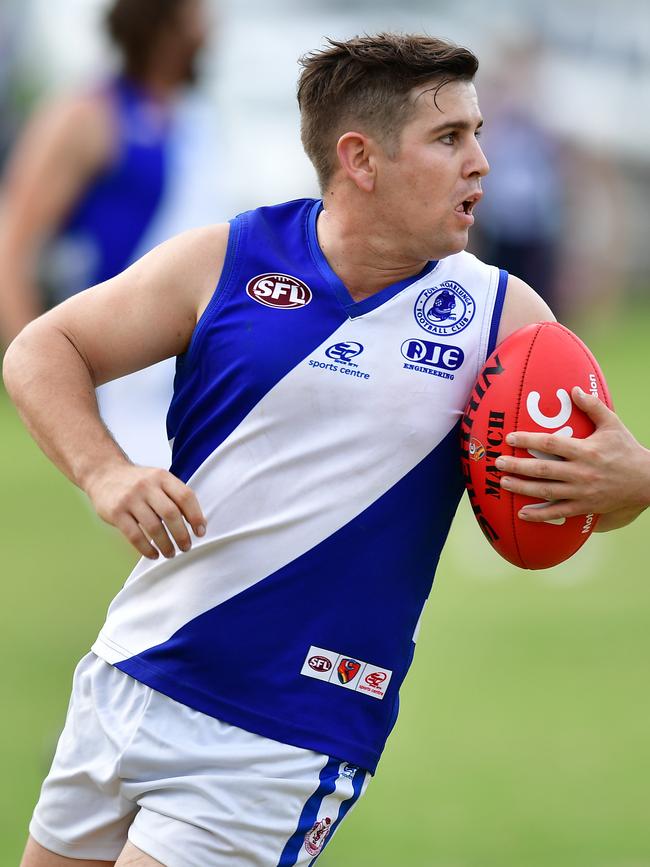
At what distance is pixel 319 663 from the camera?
338 centimetres

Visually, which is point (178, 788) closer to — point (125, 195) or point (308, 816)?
point (308, 816)

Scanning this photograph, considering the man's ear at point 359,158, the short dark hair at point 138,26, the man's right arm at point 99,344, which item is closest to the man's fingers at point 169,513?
the man's right arm at point 99,344

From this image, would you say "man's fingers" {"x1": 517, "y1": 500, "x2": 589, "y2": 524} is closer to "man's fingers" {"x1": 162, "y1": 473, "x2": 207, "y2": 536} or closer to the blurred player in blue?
"man's fingers" {"x1": 162, "y1": 473, "x2": 207, "y2": 536}

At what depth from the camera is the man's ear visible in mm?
3408

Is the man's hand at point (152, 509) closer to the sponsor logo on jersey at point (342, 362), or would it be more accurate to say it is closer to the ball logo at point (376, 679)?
the sponsor logo on jersey at point (342, 362)

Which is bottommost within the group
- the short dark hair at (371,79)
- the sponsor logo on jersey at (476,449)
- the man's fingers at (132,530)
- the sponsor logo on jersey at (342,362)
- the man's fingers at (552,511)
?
the man's fingers at (132,530)

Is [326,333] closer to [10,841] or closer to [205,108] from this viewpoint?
[10,841]

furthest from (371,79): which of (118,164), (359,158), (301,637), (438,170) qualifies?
(118,164)

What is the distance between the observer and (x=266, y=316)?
11.1ft

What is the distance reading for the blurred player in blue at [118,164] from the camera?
587 cm

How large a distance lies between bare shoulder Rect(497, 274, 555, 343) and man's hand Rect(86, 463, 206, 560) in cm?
85

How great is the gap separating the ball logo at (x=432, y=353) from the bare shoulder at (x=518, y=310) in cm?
13

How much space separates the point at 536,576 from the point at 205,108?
4424 millimetres

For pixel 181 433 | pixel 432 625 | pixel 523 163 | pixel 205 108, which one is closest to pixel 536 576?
pixel 432 625
